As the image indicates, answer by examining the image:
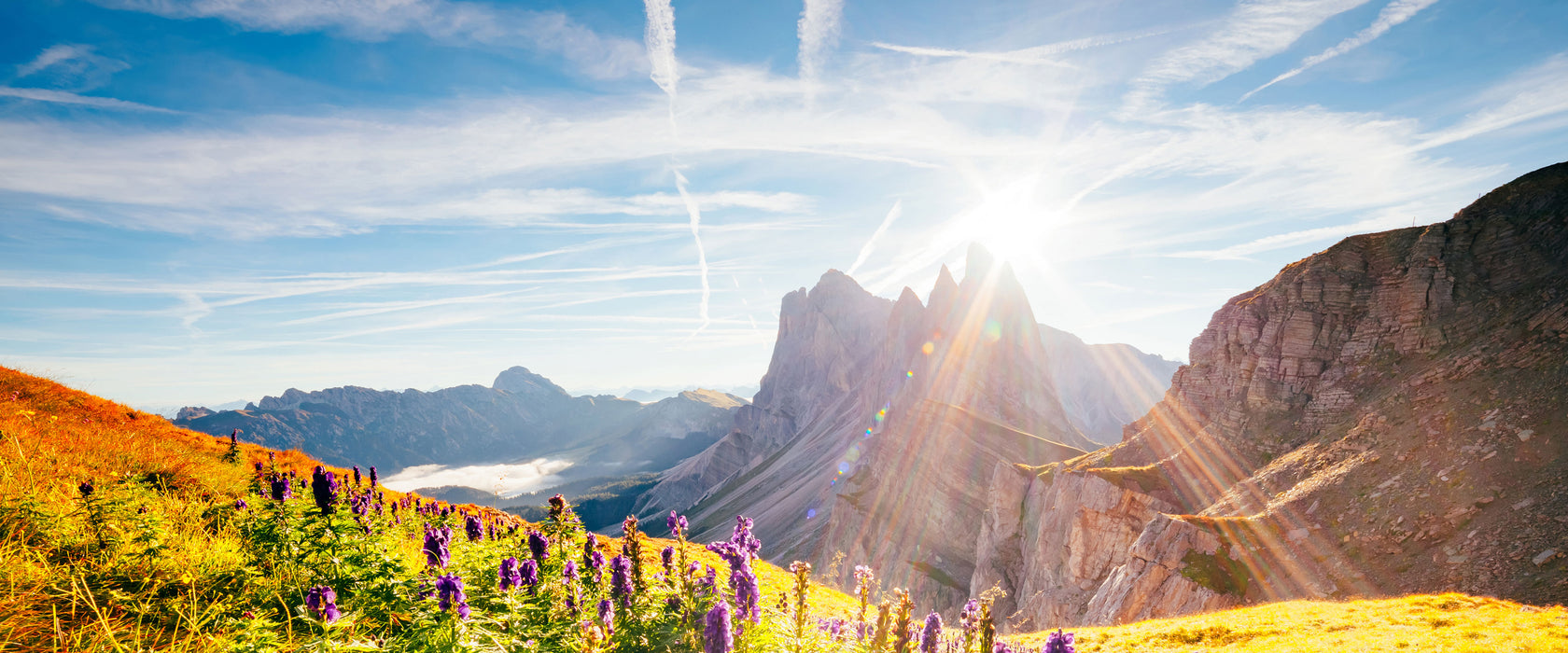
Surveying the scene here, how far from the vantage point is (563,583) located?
31.6 feet

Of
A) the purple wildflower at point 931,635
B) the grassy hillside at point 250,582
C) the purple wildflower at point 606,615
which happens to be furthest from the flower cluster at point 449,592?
Answer: the purple wildflower at point 931,635

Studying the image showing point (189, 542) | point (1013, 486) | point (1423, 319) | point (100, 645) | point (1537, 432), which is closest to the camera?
point (100, 645)

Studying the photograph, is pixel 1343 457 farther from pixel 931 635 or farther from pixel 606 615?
pixel 606 615

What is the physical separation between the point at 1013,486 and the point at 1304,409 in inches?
1177

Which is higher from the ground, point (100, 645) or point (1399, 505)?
point (100, 645)

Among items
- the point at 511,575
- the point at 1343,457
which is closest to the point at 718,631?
the point at 511,575

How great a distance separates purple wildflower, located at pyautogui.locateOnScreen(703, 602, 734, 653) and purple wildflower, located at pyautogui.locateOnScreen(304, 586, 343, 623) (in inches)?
175

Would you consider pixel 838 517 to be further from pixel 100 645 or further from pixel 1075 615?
pixel 100 645

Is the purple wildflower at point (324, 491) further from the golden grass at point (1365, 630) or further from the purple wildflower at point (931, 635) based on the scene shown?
the golden grass at point (1365, 630)

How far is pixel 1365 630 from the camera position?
774 inches

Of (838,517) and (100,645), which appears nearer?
(100,645)

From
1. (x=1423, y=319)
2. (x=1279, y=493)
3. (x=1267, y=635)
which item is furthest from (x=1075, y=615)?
(x=1423, y=319)

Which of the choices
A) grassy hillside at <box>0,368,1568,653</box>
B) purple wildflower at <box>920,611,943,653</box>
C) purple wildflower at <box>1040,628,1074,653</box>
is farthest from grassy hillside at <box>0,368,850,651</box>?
purple wildflower at <box>1040,628,1074,653</box>

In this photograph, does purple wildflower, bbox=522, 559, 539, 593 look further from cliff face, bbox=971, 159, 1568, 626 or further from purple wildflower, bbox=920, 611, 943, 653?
cliff face, bbox=971, 159, 1568, 626
